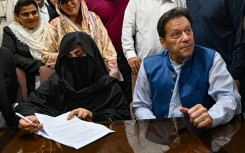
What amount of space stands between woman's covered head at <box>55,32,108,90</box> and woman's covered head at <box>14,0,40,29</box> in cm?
109

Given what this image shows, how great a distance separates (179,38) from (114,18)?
48.5 inches

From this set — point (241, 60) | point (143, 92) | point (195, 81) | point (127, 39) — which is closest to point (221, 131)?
point (195, 81)

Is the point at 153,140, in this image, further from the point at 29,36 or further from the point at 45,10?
the point at 45,10

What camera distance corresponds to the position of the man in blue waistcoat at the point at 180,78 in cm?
184

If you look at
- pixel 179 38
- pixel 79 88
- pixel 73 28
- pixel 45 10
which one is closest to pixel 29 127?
pixel 79 88

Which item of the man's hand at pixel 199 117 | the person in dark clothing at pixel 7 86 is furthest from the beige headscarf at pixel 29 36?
the man's hand at pixel 199 117

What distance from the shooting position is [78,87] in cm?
233

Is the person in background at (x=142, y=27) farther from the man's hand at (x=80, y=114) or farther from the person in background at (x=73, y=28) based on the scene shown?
the man's hand at (x=80, y=114)

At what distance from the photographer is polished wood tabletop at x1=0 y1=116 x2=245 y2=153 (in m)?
1.37

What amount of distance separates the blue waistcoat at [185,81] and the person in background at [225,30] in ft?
1.73

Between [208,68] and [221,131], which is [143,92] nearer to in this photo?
[208,68]

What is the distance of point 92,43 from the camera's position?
7.86ft

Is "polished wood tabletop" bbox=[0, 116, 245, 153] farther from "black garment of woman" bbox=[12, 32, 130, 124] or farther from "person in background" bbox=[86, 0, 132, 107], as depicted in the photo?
"person in background" bbox=[86, 0, 132, 107]

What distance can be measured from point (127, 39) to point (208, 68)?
1.15m
